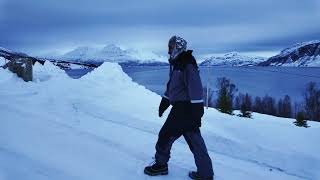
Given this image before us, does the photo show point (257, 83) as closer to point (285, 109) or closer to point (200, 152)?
point (285, 109)

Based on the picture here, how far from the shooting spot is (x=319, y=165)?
651cm

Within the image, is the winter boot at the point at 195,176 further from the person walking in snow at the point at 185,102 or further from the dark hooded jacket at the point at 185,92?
the dark hooded jacket at the point at 185,92

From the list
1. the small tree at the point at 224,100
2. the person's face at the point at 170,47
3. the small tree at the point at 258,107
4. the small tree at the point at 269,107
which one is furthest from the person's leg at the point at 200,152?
the small tree at the point at 258,107

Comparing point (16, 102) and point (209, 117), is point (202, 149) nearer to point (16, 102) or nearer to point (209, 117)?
point (209, 117)

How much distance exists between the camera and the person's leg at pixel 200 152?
4918 millimetres

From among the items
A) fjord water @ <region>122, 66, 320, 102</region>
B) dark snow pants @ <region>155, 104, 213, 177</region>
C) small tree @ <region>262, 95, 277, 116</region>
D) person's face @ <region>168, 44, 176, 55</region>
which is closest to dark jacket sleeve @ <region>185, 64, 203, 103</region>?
dark snow pants @ <region>155, 104, 213, 177</region>

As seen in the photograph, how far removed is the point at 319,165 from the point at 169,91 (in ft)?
9.62

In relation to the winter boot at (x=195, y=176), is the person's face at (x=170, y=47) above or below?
above

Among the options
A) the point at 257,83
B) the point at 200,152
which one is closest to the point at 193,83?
the point at 200,152

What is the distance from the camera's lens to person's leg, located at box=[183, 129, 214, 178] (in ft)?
16.1

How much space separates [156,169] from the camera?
204 inches

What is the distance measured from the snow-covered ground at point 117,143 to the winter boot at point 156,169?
0.12 meters

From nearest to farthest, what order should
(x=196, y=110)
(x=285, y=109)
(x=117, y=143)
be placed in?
1. (x=196, y=110)
2. (x=117, y=143)
3. (x=285, y=109)

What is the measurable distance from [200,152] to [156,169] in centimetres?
61
